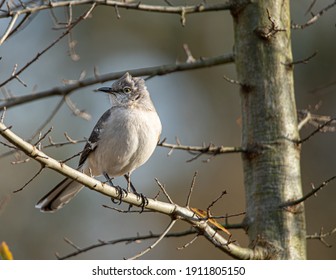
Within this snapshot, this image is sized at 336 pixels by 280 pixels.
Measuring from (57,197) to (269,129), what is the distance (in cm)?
230

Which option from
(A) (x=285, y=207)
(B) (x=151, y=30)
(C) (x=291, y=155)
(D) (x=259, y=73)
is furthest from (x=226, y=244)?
(B) (x=151, y=30)

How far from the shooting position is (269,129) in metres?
5.40

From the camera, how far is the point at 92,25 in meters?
14.4

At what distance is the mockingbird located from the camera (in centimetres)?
592

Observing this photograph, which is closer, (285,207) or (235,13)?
(285,207)

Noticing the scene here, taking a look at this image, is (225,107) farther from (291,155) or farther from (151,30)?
(291,155)

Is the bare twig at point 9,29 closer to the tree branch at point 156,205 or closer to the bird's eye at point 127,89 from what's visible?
the tree branch at point 156,205

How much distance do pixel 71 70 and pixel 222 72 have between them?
3.32 meters

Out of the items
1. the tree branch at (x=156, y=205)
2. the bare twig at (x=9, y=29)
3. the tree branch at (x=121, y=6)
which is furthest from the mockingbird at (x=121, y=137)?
the bare twig at (x=9, y=29)

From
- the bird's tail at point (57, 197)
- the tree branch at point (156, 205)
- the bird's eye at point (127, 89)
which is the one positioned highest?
the bird's eye at point (127, 89)

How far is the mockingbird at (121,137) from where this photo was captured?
5.92 meters

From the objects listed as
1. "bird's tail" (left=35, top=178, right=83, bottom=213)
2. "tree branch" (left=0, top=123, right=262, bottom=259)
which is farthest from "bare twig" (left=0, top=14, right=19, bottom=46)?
"bird's tail" (left=35, top=178, right=83, bottom=213)
